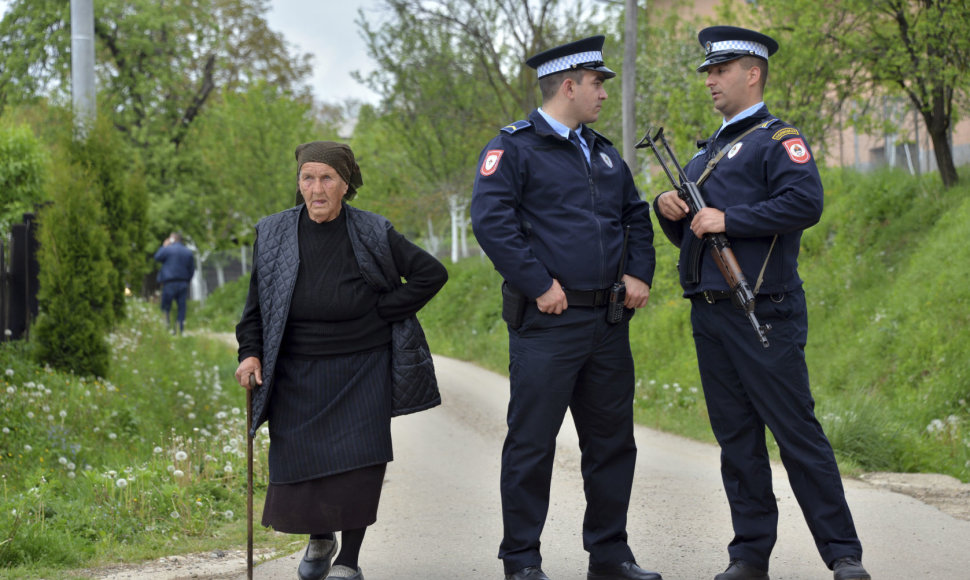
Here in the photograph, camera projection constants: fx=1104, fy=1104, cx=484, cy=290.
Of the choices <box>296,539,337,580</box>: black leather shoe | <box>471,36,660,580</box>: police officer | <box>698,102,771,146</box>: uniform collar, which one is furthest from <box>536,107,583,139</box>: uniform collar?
<box>296,539,337,580</box>: black leather shoe

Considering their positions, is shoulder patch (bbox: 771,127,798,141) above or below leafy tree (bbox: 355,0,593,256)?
below

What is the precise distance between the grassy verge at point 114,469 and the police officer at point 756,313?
8.39ft

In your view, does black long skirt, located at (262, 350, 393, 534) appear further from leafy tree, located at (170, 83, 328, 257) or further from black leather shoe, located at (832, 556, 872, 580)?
leafy tree, located at (170, 83, 328, 257)

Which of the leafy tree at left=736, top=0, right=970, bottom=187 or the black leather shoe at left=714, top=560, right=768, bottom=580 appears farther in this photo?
the leafy tree at left=736, top=0, right=970, bottom=187

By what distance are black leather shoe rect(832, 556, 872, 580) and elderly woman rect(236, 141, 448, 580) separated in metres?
1.79

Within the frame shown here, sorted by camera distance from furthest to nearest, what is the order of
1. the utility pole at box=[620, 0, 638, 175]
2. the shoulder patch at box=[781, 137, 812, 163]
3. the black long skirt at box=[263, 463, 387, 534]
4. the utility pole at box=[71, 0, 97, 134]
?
the utility pole at box=[620, 0, 638, 175], the utility pole at box=[71, 0, 97, 134], the black long skirt at box=[263, 463, 387, 534], the shoulder patch at box=[781, 137, 812, 163]

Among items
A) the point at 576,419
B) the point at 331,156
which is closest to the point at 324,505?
the point at 576,419

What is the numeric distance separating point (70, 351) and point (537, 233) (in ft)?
23.2

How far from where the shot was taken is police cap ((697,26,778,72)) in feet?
15.2

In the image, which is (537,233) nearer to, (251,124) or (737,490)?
(737,490)

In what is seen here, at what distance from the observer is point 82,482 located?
674 centimetres

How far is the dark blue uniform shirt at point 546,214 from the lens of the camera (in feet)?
14.8

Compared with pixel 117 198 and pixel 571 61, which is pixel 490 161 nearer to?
pixel 571 61

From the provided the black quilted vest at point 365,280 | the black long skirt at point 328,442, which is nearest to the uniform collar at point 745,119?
the black quilted vest at point 365,280
